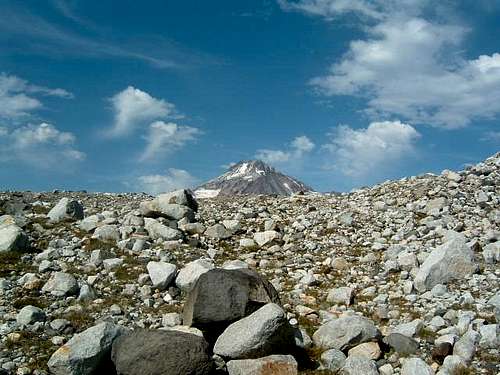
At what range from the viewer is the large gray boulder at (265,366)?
11125 millimetres

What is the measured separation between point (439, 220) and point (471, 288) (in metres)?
5.94

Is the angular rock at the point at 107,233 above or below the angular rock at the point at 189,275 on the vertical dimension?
above

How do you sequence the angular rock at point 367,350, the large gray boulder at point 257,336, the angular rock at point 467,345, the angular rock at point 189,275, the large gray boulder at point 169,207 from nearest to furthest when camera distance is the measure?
the large gray boulder at point 257,336 < the angular rock at point 467,345 < the angular rock at point 367,350 < the angular rock at point 189,275 < the large gray boulder at point 169,207

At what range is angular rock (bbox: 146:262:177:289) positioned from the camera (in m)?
16.9

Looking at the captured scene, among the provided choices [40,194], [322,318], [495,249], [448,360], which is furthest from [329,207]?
[40,194]

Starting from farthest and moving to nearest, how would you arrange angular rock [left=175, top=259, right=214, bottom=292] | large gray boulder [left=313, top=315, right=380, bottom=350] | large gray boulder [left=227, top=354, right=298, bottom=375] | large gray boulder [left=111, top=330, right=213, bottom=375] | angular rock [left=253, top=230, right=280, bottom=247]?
angular rock [left=253, top=230, right=280, bottom=247] → angular rock [left=175, top=259, right=214, bottom=292] → large gray boulder [left=313, top=315, right=380, bottom=350] → large gray boulder [left=227, top=354, right=298, bottom=375] → large gray boulder [left=111, top=330, right=213, bottom=375]

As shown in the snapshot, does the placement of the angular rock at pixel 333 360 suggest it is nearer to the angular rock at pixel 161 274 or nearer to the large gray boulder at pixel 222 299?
the large gray boulder at pixel 222 299

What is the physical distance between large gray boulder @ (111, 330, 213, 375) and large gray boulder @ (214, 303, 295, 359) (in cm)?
82

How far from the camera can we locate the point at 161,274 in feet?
56.3

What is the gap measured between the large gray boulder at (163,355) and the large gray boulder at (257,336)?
819 mm

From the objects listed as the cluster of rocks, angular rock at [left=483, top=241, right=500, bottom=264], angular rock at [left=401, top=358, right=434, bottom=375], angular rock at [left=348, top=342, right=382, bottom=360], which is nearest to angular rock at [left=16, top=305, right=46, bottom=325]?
the cluster of rocks

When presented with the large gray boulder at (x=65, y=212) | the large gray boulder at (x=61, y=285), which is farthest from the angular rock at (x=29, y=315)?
the large gray boulder at (x=65, y=212)

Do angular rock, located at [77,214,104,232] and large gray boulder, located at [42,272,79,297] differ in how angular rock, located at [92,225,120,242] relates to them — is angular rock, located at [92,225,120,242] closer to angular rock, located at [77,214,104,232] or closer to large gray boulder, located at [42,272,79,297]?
angular rock, located at [77,214,104,232]

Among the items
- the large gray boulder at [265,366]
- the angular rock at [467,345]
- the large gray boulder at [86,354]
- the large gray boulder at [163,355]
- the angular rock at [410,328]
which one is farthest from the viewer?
the angular rock at [410,328]
